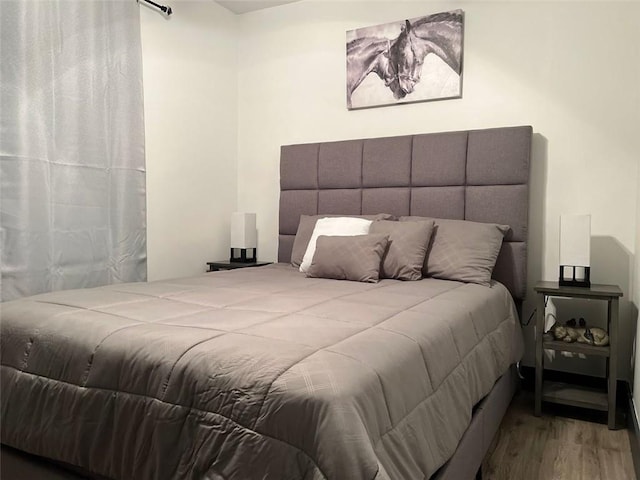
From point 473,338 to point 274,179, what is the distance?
2.41 m

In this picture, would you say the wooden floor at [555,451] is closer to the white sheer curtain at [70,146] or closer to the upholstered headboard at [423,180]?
the upholstered headboard at [423,180]

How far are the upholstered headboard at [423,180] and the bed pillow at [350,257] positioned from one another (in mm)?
644

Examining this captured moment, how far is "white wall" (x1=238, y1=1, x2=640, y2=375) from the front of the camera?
2805 millimetres

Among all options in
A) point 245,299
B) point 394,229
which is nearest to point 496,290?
point 394,229

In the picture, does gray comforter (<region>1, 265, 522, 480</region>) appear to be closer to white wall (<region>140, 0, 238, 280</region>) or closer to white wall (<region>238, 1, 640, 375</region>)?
white wall (<region>238, 1, 640, 375</region>)

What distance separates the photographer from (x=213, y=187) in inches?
152

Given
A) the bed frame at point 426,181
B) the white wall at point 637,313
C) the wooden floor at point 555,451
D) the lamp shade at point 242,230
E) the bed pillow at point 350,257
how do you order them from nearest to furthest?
the wooden floor at point 555,451 → the white wall at point 637,313 → the bed pillow at point 350,257 → the bed frame at point 426,181 → the lamp shade at point 242,230

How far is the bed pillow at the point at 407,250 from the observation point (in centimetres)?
268

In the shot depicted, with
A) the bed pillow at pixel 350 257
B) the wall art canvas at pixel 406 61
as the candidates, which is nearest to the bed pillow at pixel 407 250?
the bed pillow at pixel 350 257

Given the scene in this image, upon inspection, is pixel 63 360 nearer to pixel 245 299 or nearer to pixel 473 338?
pixel 245 299

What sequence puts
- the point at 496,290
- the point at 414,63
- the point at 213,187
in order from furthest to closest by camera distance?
the point at 213,187
the point at 414,63
the point at 496,290

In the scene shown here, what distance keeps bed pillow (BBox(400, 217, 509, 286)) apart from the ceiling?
7.31 ft

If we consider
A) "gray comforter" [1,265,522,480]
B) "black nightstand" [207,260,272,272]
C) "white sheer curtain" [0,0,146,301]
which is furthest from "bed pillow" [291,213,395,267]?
"gray comforter" [1,265,522,480]

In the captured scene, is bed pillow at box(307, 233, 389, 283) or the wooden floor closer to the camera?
the wooden floor
